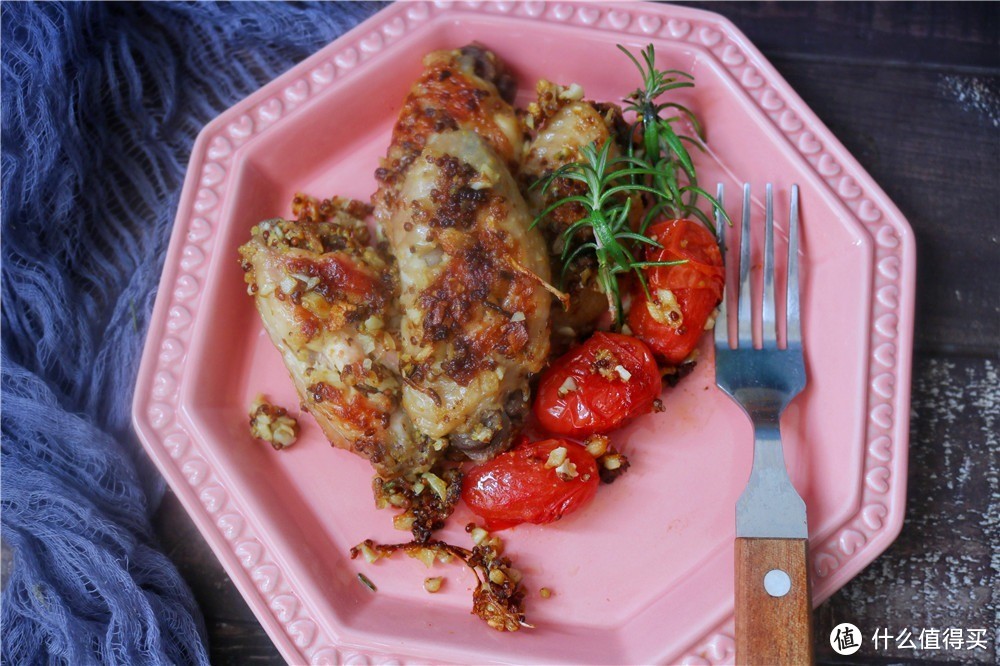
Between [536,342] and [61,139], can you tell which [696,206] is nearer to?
[536,342]

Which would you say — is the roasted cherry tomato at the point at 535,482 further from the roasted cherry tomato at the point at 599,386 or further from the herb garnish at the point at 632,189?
the herb garnish at the point at 632,189

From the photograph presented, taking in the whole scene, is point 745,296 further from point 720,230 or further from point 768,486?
point 768,486

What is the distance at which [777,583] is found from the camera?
2104 millimetres

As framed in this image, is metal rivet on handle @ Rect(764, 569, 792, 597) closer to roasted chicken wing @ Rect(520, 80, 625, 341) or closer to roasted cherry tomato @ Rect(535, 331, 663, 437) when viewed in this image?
roasted cherry tomato @ Rect(535, 331, 663, 437)

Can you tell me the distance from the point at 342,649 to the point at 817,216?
1.81m

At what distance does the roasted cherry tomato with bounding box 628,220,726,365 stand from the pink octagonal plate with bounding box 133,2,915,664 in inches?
6.3

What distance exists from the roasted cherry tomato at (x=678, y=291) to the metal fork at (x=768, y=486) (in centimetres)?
9

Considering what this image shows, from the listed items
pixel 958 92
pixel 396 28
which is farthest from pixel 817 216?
pixel 396 28

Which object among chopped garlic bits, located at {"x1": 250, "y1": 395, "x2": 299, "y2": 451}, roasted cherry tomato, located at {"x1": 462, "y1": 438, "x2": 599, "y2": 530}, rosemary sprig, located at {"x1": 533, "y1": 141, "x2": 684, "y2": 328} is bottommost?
roasted cherry tomato, located at {"x1": 462, "y1": 438, "x2": 599, "y2": 530}

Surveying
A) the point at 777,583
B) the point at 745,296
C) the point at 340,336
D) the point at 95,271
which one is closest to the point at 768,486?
the point at 777,583

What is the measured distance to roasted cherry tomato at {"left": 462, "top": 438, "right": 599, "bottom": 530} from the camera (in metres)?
2.27

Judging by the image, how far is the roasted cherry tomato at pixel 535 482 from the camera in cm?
227

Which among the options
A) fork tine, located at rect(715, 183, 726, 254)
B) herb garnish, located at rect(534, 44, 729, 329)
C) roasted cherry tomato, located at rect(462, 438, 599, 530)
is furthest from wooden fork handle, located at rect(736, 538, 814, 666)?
fork tine, located at rect(715, 183, 726, 254)

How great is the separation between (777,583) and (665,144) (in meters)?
1.30
